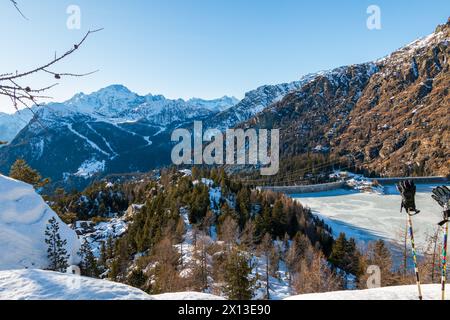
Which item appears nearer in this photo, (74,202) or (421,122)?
(74,202)

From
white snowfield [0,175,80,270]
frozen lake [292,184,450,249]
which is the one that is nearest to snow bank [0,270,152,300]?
white snowfield [0,175,80,270]

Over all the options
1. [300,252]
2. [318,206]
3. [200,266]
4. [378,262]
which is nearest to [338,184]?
[318,206]

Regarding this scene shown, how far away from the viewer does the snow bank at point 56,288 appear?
4.02 metres

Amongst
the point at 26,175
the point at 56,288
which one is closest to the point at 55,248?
the point at 56,288

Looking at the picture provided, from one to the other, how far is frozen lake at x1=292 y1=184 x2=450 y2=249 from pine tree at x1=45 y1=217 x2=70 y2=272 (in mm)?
49269

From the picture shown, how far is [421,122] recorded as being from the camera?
576ft

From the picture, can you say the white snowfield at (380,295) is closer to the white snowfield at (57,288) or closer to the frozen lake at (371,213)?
the white snowfield at (57,288)

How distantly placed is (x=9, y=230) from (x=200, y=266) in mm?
19604

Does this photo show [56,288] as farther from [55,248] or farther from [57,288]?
[55,248]

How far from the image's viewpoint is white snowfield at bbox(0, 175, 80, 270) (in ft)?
40.3

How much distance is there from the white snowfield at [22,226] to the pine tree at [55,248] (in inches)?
12.4
